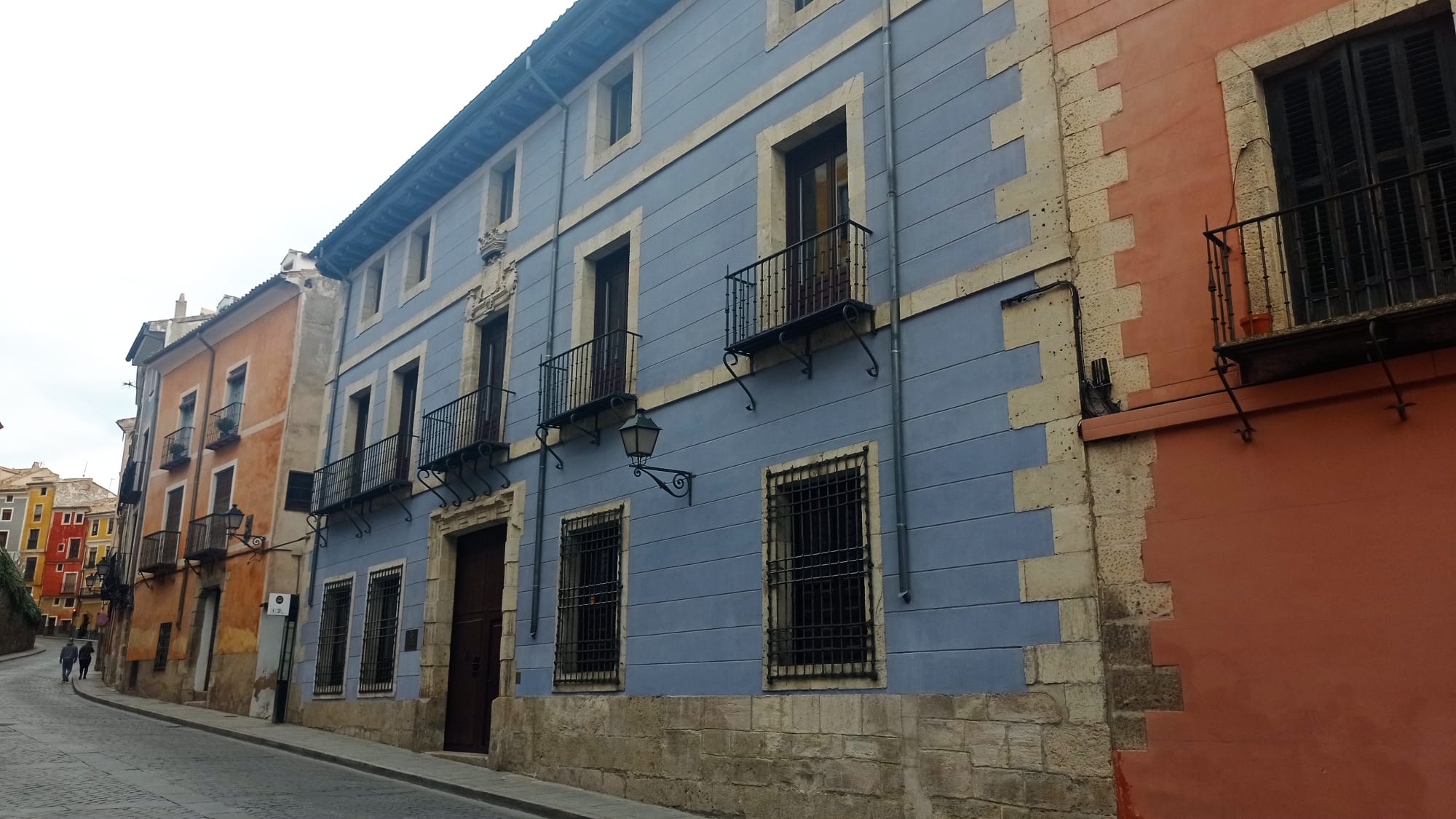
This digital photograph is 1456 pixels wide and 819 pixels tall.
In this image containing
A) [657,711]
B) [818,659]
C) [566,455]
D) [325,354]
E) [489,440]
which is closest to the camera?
[818,659]

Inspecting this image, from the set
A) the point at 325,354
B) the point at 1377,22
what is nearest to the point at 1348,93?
the point at 1377,22

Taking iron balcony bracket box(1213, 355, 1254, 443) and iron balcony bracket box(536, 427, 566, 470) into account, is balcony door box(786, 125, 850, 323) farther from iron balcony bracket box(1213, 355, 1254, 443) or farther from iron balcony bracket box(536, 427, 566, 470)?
iron balcony bracket box(536, 427, 566, 470)

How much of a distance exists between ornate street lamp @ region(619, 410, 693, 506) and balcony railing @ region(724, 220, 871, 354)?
108cm

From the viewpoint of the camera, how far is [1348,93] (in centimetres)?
663

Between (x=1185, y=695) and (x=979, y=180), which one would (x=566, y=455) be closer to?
(x=979, y=180)

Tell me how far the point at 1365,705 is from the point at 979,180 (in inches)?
176

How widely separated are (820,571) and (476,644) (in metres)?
6.46

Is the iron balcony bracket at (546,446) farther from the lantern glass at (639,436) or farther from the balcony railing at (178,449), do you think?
the balcony railing at (178,449)

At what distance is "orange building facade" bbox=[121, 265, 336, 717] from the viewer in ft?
64.3

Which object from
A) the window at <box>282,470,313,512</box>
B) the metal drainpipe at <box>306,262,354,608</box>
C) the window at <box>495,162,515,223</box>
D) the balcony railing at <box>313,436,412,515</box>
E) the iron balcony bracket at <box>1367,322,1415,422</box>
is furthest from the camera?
the window at <box>282,470,313,512</box>

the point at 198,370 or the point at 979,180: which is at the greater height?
the point at 198,370

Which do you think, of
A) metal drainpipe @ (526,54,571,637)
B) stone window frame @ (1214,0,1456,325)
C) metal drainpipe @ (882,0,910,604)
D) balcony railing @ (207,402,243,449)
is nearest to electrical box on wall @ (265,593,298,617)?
balcony railing @ (207,402,243,449)

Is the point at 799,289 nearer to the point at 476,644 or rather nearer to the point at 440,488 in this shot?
the point at 476,644

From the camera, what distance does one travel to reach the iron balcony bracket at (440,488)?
14523mm
